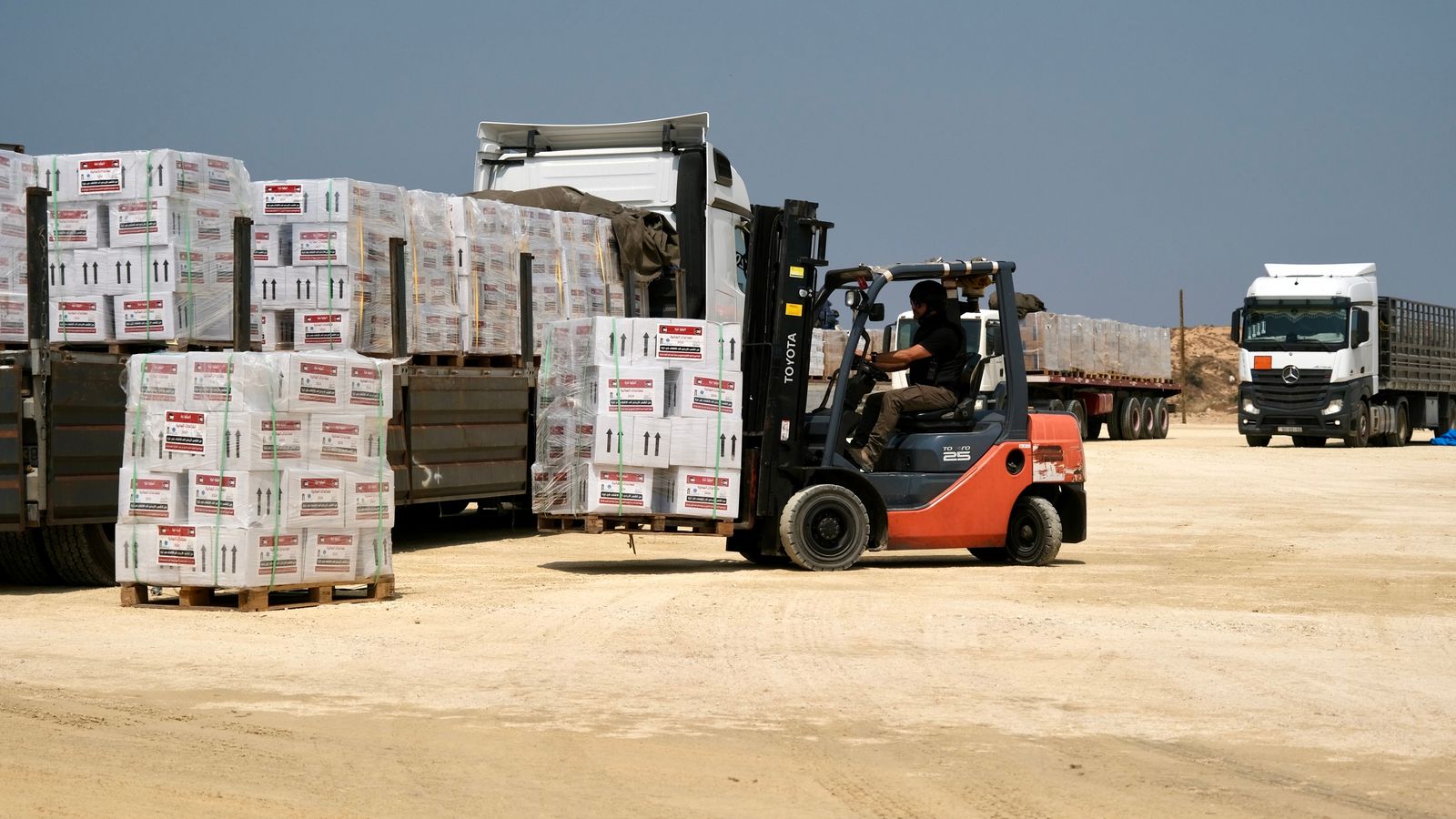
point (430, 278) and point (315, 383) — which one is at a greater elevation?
point (430, 278)

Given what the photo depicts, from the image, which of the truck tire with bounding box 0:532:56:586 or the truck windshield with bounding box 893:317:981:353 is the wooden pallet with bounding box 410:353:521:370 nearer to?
the truck tire with bounding box 0:532:56:586

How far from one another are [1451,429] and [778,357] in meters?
32.4

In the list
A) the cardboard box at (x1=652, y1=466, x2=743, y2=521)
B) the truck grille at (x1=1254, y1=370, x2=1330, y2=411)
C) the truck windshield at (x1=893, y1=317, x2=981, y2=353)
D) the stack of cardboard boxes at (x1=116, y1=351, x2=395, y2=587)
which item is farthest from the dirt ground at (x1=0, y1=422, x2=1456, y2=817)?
the truck grille at (x1=1254, y1=370, x2=1330, y2=411)

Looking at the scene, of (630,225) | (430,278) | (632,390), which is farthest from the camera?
(630,225)

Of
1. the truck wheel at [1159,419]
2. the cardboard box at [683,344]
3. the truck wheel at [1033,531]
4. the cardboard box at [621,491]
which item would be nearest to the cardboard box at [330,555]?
the cardboard box at [621,491]

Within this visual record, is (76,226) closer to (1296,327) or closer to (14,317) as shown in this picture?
(14,317)

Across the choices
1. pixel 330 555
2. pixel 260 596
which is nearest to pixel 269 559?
pixel 260 596

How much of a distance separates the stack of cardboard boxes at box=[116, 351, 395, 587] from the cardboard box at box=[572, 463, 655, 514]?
7.15ft

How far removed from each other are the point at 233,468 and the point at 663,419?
3.23 meters

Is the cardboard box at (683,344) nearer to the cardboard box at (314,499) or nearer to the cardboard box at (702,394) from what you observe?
the cardboard box at (702,394)

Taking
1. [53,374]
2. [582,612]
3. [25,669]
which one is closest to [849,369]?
[582,612]

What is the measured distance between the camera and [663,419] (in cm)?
1186

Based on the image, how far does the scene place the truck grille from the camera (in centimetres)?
3303

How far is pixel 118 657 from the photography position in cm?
819
